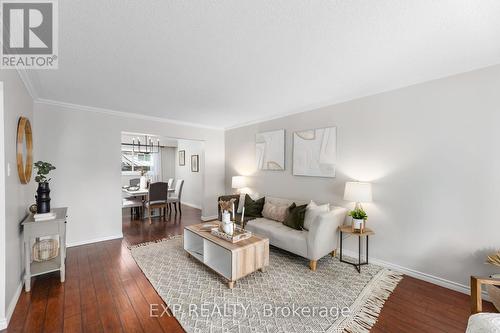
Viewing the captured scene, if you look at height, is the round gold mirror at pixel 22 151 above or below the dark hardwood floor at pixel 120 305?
above

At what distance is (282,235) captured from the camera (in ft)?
9.95

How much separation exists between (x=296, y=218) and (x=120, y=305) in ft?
7.63

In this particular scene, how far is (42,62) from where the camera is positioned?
2154 mm

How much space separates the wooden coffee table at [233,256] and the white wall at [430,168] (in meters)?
1.51

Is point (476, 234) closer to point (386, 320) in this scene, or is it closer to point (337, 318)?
point (386, 320)

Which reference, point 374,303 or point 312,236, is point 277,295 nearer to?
point 312,236

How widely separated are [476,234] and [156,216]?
5.86m

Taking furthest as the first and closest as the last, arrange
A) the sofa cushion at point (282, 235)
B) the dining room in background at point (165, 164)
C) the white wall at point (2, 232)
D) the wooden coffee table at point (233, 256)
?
the dining room in background at point (165, 164)
the sofa cushion at point (282, 235)
the wooden coffee table at point (233, 256)
the white wall at point (2, 232)

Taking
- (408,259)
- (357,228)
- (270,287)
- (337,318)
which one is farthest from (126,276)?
(408,259)

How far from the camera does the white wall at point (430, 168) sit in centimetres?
216

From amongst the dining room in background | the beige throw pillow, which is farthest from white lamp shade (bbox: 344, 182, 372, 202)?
the dining room in background

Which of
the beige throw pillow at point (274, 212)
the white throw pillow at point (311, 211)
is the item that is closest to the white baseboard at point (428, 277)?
the white throw pillow at point (311, 211)

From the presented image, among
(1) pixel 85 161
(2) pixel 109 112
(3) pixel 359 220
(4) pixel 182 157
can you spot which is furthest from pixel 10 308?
(4) pixel 182 157

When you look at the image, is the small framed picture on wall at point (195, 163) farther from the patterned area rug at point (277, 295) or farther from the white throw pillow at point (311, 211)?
the white throw pillow at point (311, 211)
